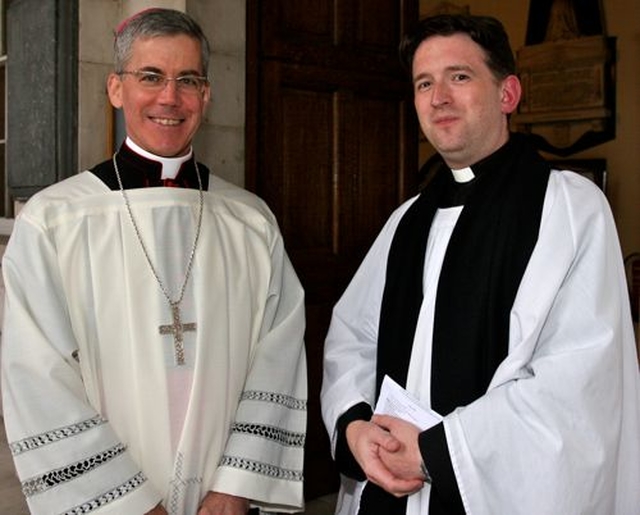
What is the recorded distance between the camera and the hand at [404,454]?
6.84 feet

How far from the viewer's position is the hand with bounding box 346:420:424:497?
83.2 inches

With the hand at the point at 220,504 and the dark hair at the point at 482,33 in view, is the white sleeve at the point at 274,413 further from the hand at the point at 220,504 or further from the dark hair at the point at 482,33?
the dark hair at the point at 482,33

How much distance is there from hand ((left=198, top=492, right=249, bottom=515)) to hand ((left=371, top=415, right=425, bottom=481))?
414 millimetres

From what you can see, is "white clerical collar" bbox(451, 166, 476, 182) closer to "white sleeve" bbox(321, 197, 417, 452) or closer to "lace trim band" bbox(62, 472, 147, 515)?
"white sleeve" bbox(321, 197, 417, 452)

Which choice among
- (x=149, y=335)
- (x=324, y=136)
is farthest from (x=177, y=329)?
(x=324, y=136)

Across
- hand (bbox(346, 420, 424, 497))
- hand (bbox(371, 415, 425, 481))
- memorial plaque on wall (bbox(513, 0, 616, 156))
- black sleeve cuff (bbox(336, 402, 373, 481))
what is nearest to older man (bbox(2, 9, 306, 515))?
black sleeve cuff (bbox(336, 402, 373, 481))

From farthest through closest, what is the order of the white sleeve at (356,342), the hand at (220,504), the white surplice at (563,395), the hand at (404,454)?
the white sleeve at (356,342) → the hand at (220,504) → the hand at (404,454) → the white surplice at (563,395)

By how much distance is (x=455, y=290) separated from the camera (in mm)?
2219

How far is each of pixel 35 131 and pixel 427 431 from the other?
274cm

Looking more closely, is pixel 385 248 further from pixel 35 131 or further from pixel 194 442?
pixel 35 131

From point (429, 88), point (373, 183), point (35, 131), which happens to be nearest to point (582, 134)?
point (373, 183)

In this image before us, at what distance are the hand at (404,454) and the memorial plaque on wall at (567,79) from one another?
685 centimetres

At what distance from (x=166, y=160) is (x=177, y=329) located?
489 mm

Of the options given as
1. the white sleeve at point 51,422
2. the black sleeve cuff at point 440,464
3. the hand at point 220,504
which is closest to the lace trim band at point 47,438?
the white sleeve at point 51,422
